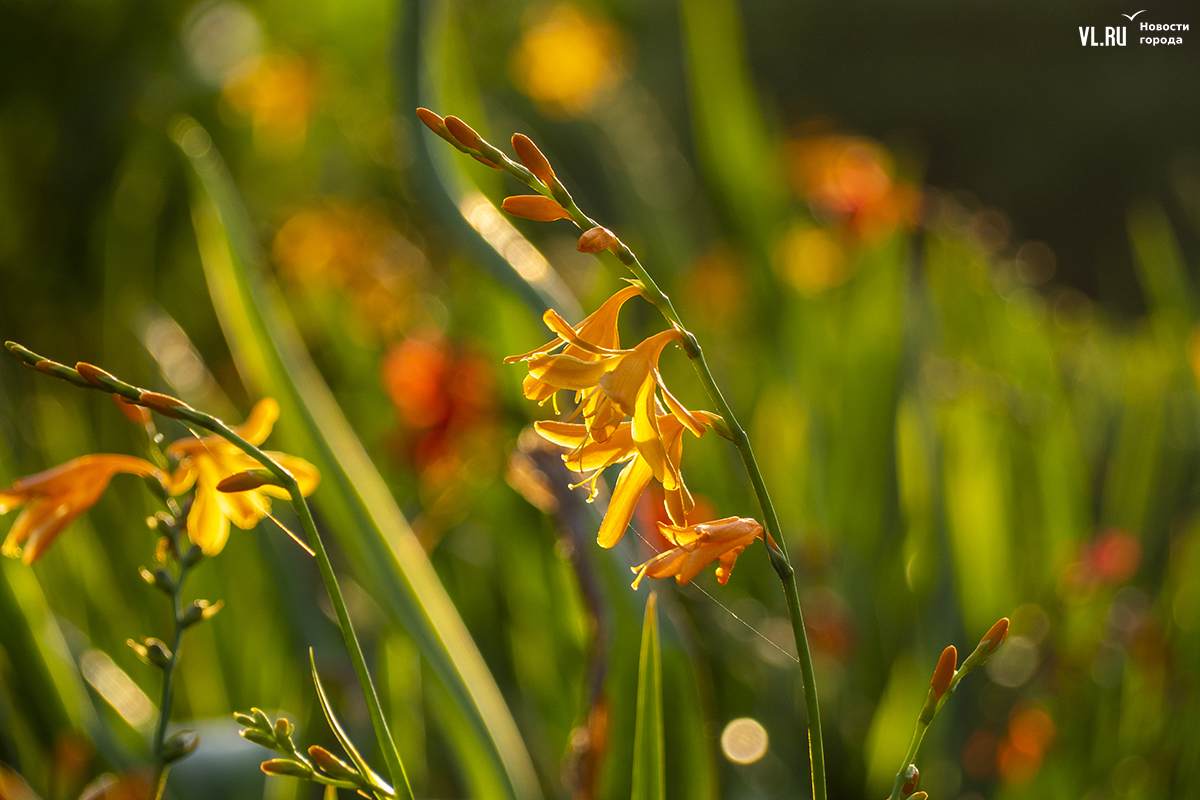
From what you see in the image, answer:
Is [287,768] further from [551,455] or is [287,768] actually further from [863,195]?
[863,195]

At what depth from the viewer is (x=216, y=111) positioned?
178 centimetres

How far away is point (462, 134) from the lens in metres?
0.22

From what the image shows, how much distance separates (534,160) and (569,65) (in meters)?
1.53

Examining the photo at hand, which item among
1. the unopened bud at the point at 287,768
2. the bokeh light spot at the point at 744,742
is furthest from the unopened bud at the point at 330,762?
the bokeh light spot at the point at 744,742

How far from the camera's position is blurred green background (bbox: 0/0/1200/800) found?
0.56 meters

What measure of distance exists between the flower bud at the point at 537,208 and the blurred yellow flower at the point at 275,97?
1483 mm

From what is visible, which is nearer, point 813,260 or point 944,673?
point 944,673

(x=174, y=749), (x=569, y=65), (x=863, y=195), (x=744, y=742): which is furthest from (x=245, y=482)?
(x=569, y=65)

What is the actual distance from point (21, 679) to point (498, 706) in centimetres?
34

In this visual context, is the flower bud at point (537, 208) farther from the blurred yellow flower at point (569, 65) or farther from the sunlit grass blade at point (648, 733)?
the blurred yellow flower at point (569, 65)

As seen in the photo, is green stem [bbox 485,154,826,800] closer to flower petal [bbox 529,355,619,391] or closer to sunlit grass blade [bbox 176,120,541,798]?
flower petal [bbox 529,355,619,391]

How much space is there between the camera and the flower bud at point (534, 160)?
0.23 metres

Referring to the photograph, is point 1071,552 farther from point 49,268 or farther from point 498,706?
point 49,268

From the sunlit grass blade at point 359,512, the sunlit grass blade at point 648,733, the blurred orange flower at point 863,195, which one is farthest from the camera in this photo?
the blurred orange flower at point 863,195
